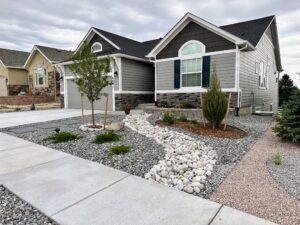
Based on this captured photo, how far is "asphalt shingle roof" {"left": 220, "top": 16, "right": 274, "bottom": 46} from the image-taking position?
10.6 m

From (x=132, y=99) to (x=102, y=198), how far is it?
1072 centimetres

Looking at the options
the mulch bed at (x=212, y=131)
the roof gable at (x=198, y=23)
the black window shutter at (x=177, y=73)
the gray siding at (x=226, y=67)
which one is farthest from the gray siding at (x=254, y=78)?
the mulch bed at (x=212, y=131)

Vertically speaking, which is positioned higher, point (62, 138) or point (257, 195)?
point (62, 138)

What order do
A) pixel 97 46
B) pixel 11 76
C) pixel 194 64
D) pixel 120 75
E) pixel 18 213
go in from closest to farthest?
pixel 18 213, pixel 194 64, pixel 120 75, pixel 97 46, pixel 11 76

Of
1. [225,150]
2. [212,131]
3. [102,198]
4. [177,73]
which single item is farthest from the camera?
[177,73]

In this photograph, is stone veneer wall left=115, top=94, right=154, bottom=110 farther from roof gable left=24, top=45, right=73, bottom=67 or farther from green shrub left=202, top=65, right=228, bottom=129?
roof gable left=24, top=45, right=73, bottom=67

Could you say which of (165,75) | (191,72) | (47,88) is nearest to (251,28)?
(191,72)

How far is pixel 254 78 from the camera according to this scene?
443 inches

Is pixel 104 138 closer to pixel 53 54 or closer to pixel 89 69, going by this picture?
pixel 89 69

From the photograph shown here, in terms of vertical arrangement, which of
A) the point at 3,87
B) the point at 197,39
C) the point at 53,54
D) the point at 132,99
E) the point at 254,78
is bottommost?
the point at 132,99

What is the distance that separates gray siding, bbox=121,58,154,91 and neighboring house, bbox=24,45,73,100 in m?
8.83

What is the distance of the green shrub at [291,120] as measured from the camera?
196 inches

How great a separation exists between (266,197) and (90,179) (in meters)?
2.37

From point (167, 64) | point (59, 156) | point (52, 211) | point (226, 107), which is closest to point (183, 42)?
point (167, 64)
